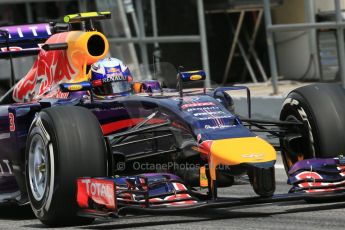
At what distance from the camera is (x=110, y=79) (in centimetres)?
929

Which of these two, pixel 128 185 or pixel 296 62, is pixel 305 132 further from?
pixel 296 62

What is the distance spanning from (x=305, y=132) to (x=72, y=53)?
2.48 metres

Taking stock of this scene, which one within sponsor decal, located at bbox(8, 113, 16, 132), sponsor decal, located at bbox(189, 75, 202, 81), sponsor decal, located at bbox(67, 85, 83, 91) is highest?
sponsor decal, located at bbox(67, 85, 83, 91)

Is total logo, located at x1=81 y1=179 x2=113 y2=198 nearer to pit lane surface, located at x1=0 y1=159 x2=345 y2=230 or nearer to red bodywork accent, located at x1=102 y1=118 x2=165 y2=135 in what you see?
pit lane surface, located at x1=0 y1=159 x2=345 y2=230

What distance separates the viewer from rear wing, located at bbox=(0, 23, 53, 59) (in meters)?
11.1

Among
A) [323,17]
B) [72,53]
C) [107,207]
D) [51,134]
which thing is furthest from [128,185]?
[323,17]

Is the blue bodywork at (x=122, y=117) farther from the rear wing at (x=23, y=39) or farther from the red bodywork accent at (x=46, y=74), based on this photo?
the rear wing at (x=23, y=39)

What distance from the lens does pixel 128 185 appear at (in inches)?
302

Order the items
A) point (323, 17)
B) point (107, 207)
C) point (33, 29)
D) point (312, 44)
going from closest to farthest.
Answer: point (107, 207), point (33, 29), point (323, 17), point (312, 44)

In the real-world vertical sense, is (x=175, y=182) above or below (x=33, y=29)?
below

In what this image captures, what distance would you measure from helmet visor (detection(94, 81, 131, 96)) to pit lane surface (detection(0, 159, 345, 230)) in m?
1.37

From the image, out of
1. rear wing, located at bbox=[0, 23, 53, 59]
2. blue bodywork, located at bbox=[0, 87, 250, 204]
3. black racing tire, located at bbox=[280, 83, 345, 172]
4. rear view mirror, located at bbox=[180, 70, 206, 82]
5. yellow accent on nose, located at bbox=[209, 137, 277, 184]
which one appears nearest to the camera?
yellow accent on nose, located at bbox=[209, 137, 277, 184]

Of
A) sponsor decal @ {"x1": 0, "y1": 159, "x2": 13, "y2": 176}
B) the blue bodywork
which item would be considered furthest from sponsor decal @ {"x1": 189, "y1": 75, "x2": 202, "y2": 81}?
sponsor decal @ {"x1": 0, "y1": 159, "x2": 13, "y2": 176}

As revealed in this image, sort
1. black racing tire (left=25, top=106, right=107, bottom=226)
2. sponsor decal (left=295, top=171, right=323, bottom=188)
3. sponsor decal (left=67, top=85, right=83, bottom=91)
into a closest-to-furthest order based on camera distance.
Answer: black racing tire (left=25, top=106, right=107, bottom=226), sponsor decal (left=295, top=171, right=323, bottom=188), sponsor decal (left=67, top=85, right=83, bottom=91)
